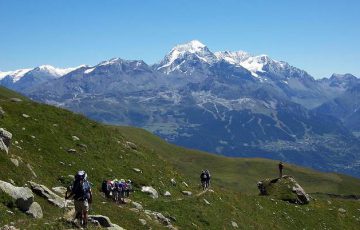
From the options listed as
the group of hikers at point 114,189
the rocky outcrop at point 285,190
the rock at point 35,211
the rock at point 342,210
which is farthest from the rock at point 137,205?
the rock at point 342,210

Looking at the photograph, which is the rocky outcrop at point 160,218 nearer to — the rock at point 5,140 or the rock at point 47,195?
the rock at point 47,195

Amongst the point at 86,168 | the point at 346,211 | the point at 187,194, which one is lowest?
the point at 346,211

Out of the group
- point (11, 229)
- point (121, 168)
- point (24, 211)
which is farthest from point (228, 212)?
point (11, 229)

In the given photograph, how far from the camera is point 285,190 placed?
7144 cm

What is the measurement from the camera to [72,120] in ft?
194

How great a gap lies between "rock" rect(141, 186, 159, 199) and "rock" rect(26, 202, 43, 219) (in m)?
19.4

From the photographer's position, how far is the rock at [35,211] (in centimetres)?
2875

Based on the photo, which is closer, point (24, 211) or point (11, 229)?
point (11, 229)

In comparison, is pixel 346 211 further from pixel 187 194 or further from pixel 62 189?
pixel 62 189

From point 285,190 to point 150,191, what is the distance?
2978 cm

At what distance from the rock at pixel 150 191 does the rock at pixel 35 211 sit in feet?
63.7

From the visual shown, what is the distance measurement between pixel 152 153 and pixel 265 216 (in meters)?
17.4

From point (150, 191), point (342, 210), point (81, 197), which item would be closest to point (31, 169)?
point (150, 191)

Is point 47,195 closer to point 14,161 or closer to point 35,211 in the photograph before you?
point 14,161
